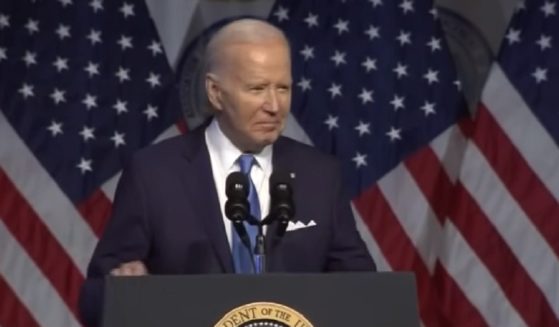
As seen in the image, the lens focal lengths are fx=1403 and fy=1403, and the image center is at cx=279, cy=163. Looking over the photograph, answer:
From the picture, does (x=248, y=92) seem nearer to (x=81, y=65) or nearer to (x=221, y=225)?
(x=221, y=225)

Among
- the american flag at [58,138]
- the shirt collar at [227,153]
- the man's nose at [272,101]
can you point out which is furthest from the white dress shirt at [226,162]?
the american flag at [58,138]

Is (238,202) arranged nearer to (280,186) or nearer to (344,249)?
(280,186)

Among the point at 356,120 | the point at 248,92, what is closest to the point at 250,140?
the point at 248,92

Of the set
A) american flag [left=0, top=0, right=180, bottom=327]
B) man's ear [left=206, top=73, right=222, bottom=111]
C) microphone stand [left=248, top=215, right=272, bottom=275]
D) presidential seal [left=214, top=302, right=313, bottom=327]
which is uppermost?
american flag [left=0, top=0, right=180, bottom=327]

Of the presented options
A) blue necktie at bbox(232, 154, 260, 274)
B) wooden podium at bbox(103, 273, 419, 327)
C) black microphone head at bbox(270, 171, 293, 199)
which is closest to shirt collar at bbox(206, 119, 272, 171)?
blue necktie at bbox(232, 154, 260, 274)

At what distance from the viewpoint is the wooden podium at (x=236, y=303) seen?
235 centimetres

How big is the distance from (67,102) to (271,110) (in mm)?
1790

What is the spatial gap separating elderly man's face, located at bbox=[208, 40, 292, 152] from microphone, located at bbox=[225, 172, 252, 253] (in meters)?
0.37

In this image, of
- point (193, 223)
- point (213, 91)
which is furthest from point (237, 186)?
point (213, 91)

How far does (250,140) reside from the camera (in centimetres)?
294

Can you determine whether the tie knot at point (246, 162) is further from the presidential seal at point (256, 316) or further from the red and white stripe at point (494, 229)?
the red and white stripe at point (494, 229)

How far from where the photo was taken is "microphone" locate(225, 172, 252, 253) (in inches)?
97.9

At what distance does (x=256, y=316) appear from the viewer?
92.4 inches

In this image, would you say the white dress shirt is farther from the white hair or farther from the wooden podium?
the wooden podium
